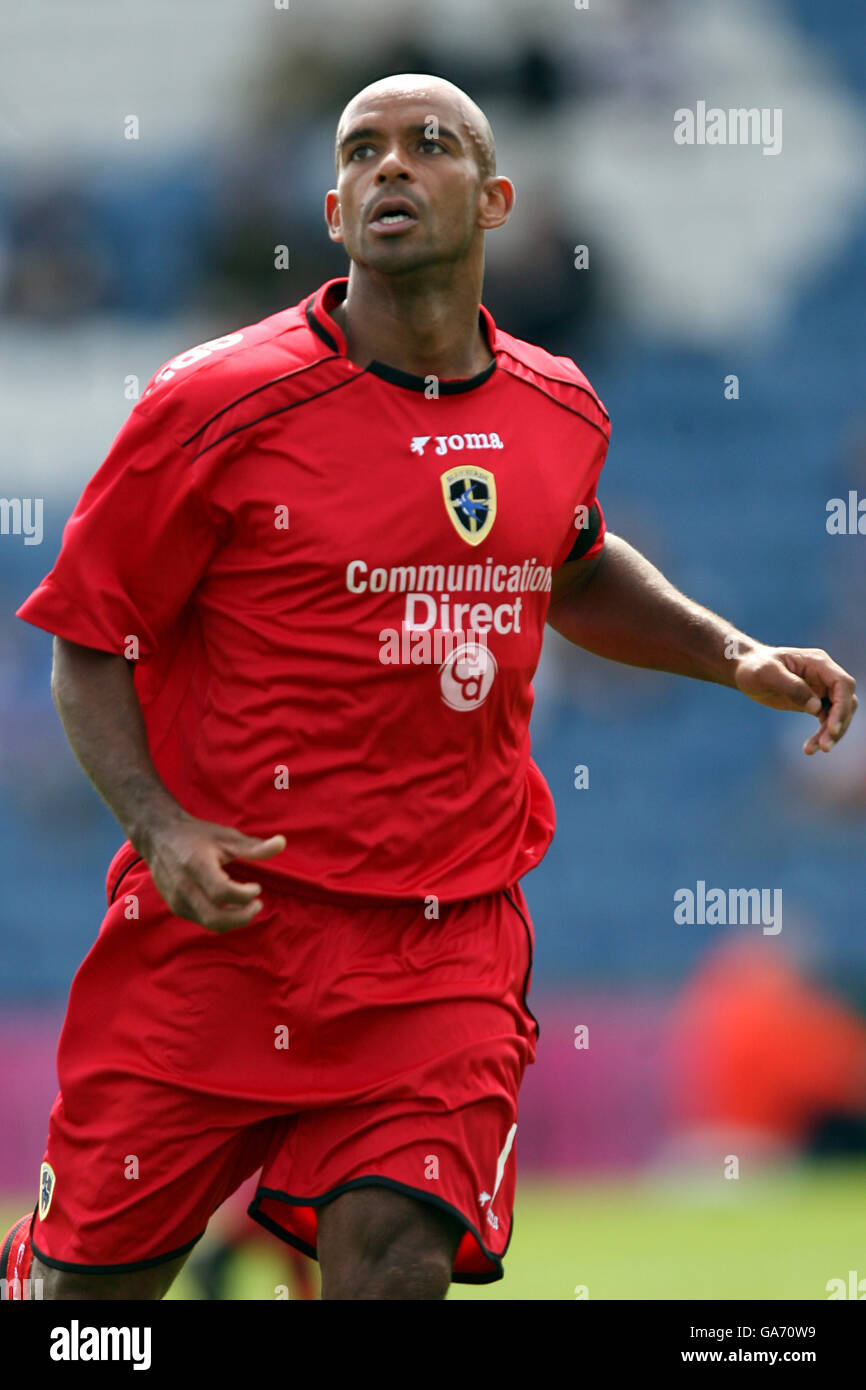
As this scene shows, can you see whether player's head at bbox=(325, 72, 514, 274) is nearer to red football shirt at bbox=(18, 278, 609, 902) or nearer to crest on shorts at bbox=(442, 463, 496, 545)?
red football shirt at bbox=(18, 278, 609, 902)

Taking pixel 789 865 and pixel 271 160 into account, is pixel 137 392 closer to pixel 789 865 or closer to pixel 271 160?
pixel 271 160

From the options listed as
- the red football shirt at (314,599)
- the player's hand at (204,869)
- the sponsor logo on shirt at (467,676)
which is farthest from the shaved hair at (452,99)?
the player's hand at (204,869)

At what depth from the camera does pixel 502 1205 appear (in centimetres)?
337

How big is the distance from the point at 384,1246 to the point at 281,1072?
0.36m

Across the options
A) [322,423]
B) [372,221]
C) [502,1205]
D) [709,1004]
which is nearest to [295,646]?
[322,423]

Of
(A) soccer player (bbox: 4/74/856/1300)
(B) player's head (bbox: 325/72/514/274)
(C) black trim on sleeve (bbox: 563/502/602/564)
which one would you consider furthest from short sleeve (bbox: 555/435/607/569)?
(B) player's head (bbox: 325/72/514/274)

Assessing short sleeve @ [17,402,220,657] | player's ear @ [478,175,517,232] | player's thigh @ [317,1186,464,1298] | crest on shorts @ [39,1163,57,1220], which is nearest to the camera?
player's thigh @ [317,1186,464,1298]

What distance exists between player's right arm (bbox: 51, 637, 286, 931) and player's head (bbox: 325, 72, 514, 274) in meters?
0.87

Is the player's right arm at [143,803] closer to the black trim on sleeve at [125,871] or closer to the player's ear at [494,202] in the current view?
the black trim on sleeve at [125,871]

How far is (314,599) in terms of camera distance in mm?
3334

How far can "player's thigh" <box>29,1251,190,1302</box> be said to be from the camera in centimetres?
339

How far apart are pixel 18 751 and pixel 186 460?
5.91 m

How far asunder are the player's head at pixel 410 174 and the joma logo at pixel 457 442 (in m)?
0.30

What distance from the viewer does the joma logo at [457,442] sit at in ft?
11.2
